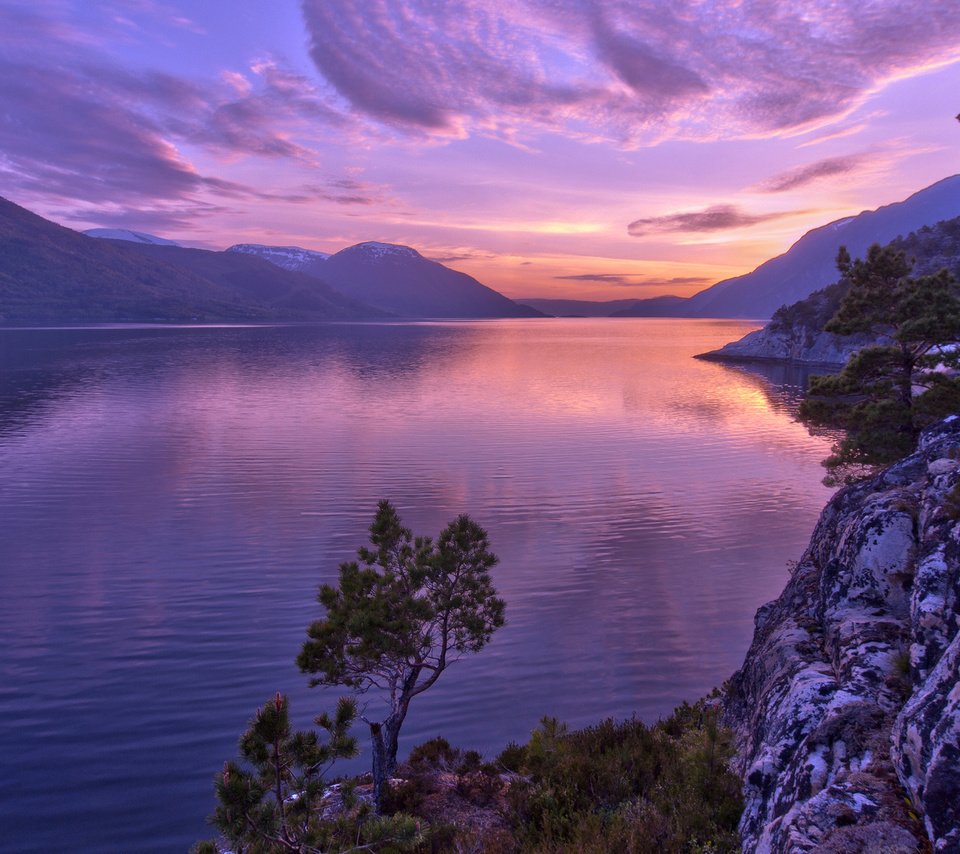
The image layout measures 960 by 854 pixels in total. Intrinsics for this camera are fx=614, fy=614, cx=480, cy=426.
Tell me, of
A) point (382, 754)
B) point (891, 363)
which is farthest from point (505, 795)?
point (891, 363)

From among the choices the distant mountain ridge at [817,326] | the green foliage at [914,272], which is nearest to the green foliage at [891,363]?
the distant mountain ridge at [817,326]

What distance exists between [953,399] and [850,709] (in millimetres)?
18659

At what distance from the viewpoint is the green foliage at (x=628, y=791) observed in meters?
10.7

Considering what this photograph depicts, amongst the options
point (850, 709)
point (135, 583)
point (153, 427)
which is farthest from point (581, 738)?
point (153, 427)

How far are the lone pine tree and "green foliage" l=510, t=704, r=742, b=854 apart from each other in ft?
11.3

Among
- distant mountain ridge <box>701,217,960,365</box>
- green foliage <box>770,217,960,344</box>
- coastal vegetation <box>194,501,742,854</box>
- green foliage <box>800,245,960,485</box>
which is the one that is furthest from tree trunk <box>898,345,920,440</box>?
green foliage <box>770,217,960,344</box>

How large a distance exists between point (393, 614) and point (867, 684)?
10.2 meters

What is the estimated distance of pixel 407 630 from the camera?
15.3 m

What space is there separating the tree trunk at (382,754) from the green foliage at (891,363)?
22.0 metres

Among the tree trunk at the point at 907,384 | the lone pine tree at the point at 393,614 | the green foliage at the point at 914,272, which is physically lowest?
the lone pine tree at the point at 393,614

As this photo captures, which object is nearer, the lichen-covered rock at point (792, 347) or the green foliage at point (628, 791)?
the green foliage at point (628, 791)

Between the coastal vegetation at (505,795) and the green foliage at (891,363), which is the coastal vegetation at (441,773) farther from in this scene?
the green foliage at (891,363)

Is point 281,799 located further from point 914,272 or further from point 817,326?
point 914,272

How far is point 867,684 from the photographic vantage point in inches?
394
